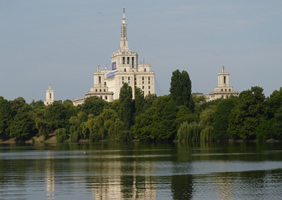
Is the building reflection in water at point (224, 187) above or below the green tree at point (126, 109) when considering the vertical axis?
below

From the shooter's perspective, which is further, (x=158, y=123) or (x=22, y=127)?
(x=22, y=127)

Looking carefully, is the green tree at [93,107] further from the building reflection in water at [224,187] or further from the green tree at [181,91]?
the building reflection in water at [224,187]

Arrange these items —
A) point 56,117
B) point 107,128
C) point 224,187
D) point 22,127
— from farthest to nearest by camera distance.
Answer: point 56,117, point 22,127, point 107,128, point 224,187

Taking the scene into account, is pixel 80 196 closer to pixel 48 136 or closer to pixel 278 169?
pixel 278 169

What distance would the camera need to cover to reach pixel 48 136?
13025 centimetres

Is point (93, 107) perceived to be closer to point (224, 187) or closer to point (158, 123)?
point (158, 123)

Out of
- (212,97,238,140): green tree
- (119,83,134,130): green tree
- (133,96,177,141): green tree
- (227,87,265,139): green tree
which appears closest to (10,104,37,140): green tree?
(119,83,134,130): green tree

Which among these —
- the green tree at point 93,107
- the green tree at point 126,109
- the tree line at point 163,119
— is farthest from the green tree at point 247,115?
the green tree at point 93,107

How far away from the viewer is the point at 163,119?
102 metres

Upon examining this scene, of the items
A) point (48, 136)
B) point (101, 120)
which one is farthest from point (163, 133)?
point (48, 136)

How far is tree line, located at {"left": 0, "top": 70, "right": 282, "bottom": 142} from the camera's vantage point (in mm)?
90688

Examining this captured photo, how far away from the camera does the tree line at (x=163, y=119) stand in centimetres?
9069

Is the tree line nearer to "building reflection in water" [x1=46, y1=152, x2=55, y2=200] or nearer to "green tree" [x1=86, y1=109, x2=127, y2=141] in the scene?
"green tree" [x1=86, y1=109, x2=127, y2=141]

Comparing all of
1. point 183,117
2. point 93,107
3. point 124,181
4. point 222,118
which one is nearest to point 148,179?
point 124,181
